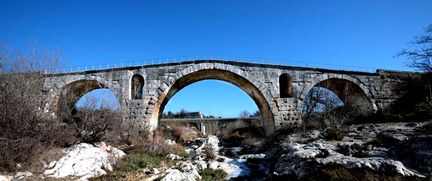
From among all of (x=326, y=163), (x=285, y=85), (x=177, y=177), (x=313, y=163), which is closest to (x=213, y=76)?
(x=285, y=85)

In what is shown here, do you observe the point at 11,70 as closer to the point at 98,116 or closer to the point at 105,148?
the point at 98,116

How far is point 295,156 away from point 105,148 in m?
6.43

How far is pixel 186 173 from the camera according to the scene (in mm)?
8531

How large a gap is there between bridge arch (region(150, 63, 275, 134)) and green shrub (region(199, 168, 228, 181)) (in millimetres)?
8992

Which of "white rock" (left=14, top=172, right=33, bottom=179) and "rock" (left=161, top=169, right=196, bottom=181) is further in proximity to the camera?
"rock" (left=161, top=169, right=196, bottom=181)

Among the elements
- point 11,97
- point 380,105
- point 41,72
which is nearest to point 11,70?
point 41,72

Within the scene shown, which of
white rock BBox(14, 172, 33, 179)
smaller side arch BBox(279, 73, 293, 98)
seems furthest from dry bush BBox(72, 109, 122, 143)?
smaller side arch BBox(279, 73, 293, 98)

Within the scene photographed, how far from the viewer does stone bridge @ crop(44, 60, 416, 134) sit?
1794 cm

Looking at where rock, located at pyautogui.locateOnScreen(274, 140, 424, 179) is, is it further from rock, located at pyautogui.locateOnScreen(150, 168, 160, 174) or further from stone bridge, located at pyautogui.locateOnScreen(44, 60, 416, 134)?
stone bridge, located at pyautogui.locateOnScreen(44, 60, 416, 134)

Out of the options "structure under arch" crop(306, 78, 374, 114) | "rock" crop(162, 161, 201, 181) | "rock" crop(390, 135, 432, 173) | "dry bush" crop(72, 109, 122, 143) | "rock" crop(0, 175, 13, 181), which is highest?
"structure under arch" crop(306, 78, 374, 114)

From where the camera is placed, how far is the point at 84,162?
8750 mm

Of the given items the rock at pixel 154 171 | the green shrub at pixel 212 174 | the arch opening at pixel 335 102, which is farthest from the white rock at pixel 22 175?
the arch opening at pixel 335 102

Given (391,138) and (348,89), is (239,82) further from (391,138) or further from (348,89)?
A: (391,138)

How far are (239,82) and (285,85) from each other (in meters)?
2.91
